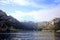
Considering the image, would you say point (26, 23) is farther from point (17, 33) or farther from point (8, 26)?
point (17, 33)

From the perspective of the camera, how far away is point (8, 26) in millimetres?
15141

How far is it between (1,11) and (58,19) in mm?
4438

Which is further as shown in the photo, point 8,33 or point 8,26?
point 8,33

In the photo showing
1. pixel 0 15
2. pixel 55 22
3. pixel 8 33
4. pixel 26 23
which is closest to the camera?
pixel 55 22

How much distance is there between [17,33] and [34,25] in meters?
4.52

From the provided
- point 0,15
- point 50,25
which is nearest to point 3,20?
point 0,15

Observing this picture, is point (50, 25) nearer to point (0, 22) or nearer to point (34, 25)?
point (34, 25)

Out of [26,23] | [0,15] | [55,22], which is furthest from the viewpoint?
[0,15]

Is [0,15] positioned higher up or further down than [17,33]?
higher up

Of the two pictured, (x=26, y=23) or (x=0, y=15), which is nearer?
(x=26, y=23)

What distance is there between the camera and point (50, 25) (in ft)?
42.3

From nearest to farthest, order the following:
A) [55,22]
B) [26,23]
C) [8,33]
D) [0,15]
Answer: [55,22]
[26,23]
[0,15]
[8,33]

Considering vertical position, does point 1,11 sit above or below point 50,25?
above

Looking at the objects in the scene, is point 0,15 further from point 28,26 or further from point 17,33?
point 17,33
